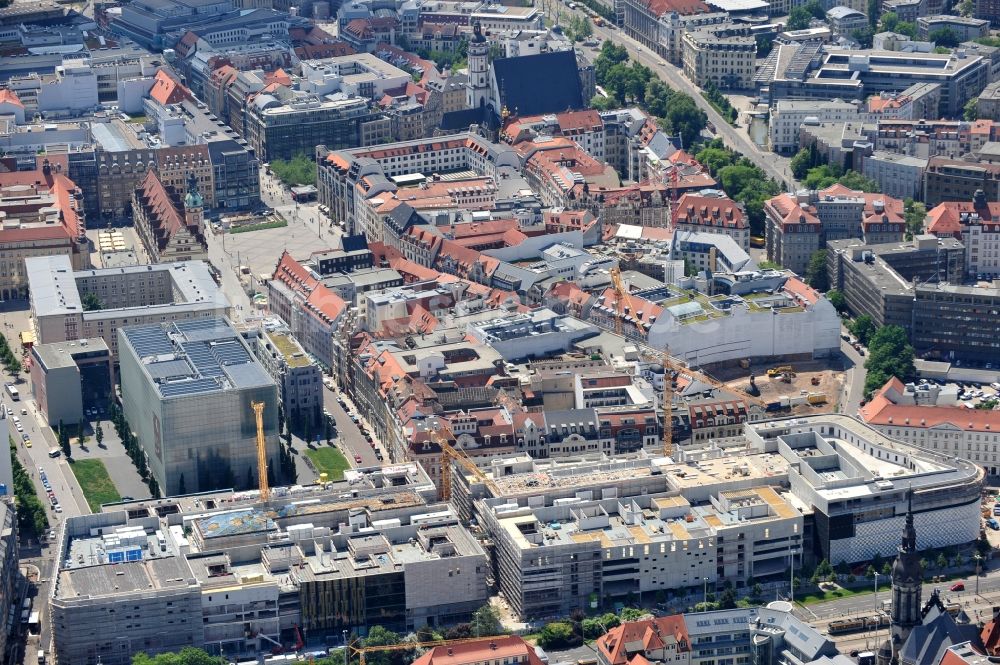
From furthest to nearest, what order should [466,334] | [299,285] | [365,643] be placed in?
[299,285], [466,334], [365,643]

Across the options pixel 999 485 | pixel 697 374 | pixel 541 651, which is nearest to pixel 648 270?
pixel 697 374

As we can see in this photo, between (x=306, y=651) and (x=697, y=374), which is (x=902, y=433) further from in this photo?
(x=306, y=651)

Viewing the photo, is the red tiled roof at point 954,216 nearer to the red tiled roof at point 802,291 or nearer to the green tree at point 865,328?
the green tree at point 865,328

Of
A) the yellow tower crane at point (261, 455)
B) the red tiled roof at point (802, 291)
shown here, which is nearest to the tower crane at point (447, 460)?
the yellow tower crane at point (261, 455)

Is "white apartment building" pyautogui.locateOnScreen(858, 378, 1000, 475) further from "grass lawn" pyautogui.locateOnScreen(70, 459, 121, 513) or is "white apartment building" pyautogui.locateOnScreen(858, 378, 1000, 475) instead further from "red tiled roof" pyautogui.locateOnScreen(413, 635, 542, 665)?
"grass lawn" pyautogui.locateOnScreen(70, 459, 121, 513)

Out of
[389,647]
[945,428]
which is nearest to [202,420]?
[389,647]

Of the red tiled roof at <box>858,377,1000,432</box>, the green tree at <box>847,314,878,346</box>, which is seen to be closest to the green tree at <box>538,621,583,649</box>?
the red tiled roof at <box>858,377,1000,432</box>
